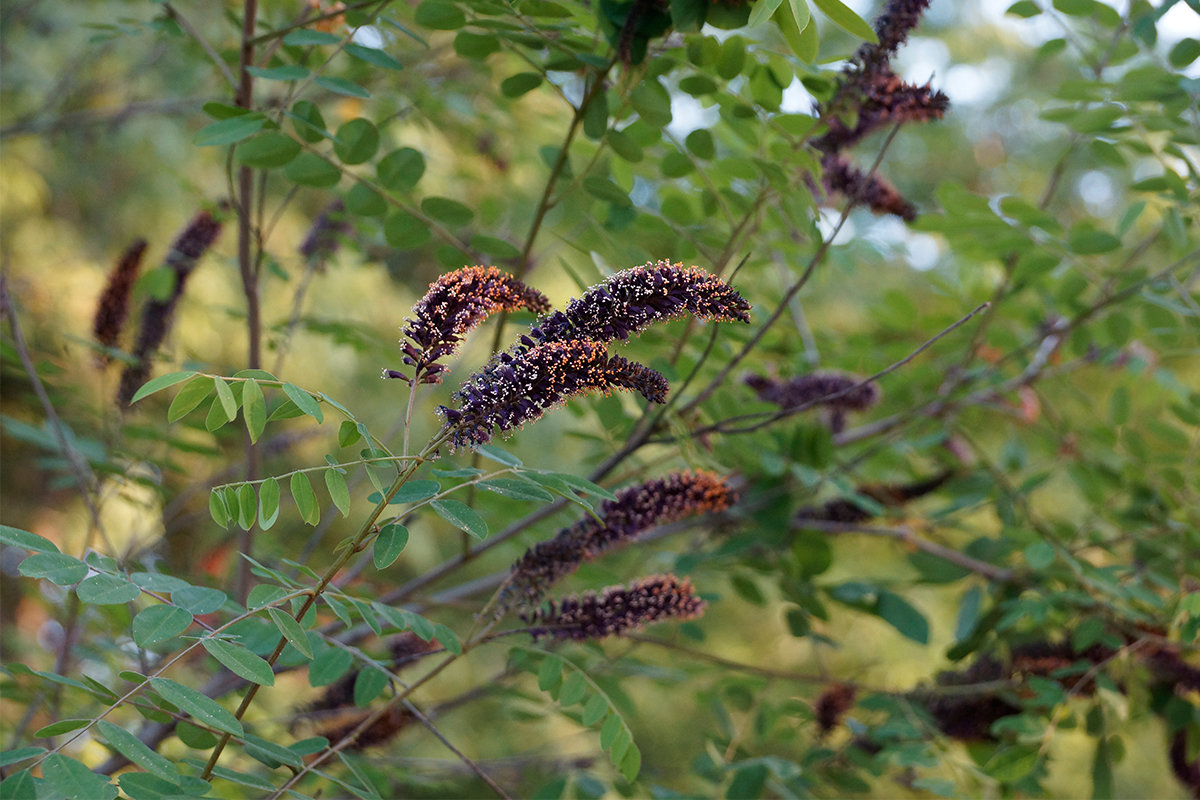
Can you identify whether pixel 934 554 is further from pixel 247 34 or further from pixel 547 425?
pixel 547 425

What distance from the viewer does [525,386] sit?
89 cm

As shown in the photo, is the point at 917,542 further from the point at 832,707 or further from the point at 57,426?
the point at 57,426

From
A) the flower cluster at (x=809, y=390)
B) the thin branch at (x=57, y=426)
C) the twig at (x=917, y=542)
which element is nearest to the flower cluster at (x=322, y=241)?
the thin branch at (x=57, y=426)

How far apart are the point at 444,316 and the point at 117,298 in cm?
115

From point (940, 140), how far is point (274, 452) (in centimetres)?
517

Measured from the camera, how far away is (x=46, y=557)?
2.87ft

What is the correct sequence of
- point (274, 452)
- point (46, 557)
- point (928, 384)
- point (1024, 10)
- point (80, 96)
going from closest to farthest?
point (46, 557), point (1024, 10), point (928, 384), point (274, 452), point (80, 96)

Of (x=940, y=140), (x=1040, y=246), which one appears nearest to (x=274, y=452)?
(x=1040, y=246)

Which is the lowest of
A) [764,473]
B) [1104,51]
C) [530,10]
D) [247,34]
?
[764,473]

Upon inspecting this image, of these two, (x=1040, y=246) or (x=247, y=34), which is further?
(x=1040, y=246)

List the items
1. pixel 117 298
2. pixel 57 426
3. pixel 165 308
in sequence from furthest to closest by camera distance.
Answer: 1. pixel 165 308
2. pixel 117 298
3. pixel 57 426

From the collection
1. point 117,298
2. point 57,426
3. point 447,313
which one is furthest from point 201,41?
point 447,313

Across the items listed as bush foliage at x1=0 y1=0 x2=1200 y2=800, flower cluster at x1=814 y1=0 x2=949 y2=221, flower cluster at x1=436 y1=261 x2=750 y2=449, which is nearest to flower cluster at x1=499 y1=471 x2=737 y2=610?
bush foliage at x1=0 y1=0 x2=1200 y2=800

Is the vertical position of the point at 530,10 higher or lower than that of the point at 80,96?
higher
